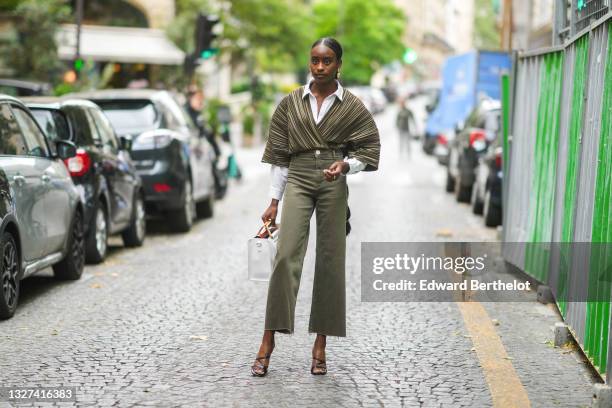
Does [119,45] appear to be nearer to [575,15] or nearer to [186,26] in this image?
[186,26]

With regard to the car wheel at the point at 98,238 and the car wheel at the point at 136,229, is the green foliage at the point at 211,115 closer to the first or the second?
the car wheel at the point at 136,229

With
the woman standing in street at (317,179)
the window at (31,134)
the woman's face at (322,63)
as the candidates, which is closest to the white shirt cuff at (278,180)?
the woman standing in street at (317,179)

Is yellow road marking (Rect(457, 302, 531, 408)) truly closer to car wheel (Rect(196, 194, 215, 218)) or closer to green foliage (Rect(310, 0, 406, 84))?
car wheel (Rect(196, 194, 215, 218))

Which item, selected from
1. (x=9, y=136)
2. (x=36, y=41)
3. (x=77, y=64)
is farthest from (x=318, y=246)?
(x=36, y=41)

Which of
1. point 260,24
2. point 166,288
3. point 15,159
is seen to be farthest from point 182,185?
point 260,24

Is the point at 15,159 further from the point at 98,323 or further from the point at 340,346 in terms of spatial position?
the point at 340,346

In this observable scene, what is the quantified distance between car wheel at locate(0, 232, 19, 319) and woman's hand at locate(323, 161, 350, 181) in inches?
115

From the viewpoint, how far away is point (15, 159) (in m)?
9.09

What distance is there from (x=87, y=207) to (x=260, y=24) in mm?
31463

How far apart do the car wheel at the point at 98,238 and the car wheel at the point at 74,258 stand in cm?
67

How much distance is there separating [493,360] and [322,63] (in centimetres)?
208

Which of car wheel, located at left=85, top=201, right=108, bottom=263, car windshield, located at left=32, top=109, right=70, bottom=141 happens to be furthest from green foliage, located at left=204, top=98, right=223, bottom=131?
car windshield, located at left=32, top=109, right=70, bottom=141

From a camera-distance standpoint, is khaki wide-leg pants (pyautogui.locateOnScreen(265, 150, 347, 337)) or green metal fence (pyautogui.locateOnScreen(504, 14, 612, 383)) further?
green metal fence (pyautogui.locateOnScreen(504, 14, 612, 383))

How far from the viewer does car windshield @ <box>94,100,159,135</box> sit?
14406mm
